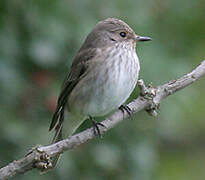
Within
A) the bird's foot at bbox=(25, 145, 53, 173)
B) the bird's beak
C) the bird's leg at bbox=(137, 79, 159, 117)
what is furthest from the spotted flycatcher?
the bird's foot at bbox=(25, 145, 53, 173)

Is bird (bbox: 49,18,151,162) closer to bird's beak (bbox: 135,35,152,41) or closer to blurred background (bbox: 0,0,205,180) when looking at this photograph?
bird's beak (bbox: 135,35,152,41)

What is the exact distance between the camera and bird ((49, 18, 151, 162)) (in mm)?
4828

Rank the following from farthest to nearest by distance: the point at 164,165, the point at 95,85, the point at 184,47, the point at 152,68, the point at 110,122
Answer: the point at 164,165 < the point at 184,47 < the point at 152,68 < the point at 95,85 < the point at 110,122

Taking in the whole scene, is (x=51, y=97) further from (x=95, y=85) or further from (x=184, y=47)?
(x=184, y=47)

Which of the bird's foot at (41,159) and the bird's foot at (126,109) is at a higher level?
the bird's foot at (41,159)

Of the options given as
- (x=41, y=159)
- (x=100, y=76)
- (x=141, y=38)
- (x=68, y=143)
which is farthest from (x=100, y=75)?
(x=41, y=159)

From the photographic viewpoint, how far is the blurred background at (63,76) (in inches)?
200

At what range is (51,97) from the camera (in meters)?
5.14

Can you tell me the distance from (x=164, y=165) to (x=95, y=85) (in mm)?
2083

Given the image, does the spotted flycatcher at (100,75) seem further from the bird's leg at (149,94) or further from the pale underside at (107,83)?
the bird's leg at (149,94)

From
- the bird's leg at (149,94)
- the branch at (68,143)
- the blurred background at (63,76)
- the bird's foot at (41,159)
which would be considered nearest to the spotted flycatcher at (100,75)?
the blurred background at (63,76)

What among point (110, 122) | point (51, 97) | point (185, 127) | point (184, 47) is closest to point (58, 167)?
point (51, 97)

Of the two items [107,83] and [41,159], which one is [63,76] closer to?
[107,83]

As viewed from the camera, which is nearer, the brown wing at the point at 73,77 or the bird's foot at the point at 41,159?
the bird's foot at the point at 41,159
